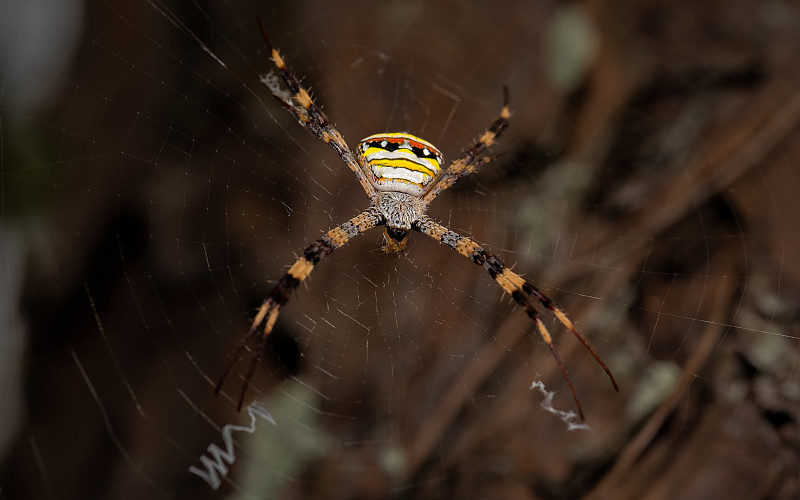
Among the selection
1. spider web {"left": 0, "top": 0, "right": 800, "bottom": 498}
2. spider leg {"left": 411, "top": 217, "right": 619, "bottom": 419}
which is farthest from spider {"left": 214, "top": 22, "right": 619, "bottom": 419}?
spider web {"left": 0, "top": 0, "right": 800, "bottom": 498}

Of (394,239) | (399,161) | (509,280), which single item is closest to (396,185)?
(399,161)

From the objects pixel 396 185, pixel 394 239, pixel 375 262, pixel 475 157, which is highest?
pixel 475 157

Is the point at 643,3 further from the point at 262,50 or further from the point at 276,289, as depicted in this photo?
the point at 276,289

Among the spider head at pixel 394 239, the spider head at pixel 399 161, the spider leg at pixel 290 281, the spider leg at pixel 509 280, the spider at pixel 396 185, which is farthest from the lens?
the spider head at pixel 394 239

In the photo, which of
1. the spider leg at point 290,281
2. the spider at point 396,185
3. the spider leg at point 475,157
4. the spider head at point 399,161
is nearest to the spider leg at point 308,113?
the spider at point 396,185

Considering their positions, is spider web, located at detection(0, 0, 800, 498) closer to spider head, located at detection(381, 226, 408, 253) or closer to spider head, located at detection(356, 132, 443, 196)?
spider head, located at detection(381, 226, 408, 253)

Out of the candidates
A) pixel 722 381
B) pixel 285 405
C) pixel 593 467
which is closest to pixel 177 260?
pixel 285 405

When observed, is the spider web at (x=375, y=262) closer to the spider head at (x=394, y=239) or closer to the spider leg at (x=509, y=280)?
the spider leg at (x=509, y=280)

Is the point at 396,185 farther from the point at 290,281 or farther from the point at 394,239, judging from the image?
the point at 290,281
